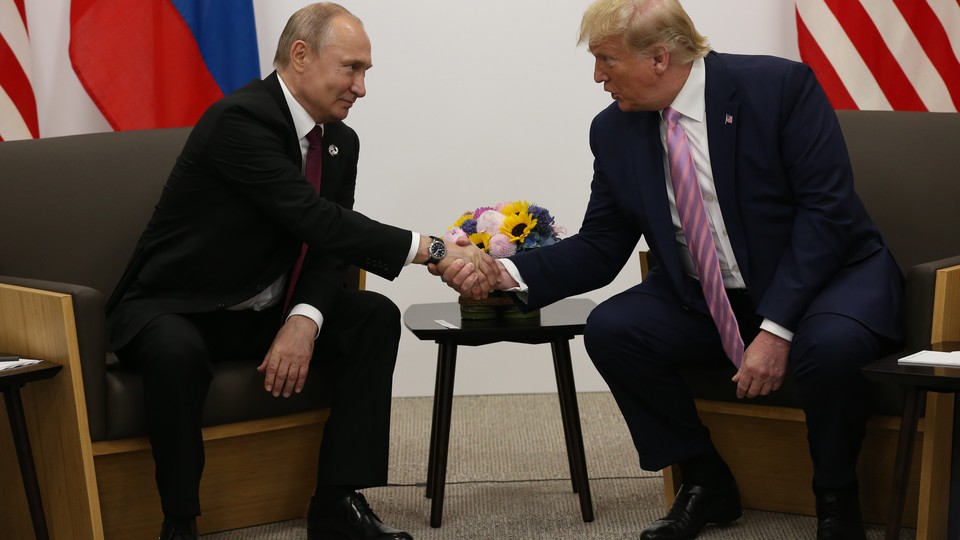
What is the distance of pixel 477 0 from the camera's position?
170 inches

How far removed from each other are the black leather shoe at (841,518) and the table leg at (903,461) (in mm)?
274

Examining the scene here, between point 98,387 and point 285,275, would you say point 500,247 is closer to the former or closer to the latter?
point 285,275

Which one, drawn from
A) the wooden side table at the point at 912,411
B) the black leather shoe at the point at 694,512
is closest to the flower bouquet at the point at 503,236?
the black leather shoe at the point at 694,512

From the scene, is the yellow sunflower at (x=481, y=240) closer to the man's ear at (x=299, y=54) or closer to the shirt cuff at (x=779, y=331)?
the man's ear at (x=299, y=54)

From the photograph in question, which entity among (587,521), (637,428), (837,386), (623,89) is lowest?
(587,521)

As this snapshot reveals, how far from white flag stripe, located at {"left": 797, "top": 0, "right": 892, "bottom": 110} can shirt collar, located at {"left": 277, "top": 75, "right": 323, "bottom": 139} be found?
2.03 m

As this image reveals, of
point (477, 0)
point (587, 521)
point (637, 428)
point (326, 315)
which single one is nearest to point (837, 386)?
point (637, 428)

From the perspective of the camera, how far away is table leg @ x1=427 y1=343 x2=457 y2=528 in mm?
2895

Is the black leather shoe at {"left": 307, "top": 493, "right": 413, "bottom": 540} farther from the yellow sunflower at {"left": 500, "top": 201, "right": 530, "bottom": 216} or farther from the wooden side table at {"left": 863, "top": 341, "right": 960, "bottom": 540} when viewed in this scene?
the wooden side table at {"left": 863, "top": 341, "right": 960, "bottom": 540}

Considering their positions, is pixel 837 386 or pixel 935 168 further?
pixel 935 168

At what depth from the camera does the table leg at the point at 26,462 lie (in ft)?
7.82

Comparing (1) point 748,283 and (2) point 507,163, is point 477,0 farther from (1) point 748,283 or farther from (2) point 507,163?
(1) point 748,283

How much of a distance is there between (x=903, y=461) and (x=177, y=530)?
1504mm

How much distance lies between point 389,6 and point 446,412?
193cm
